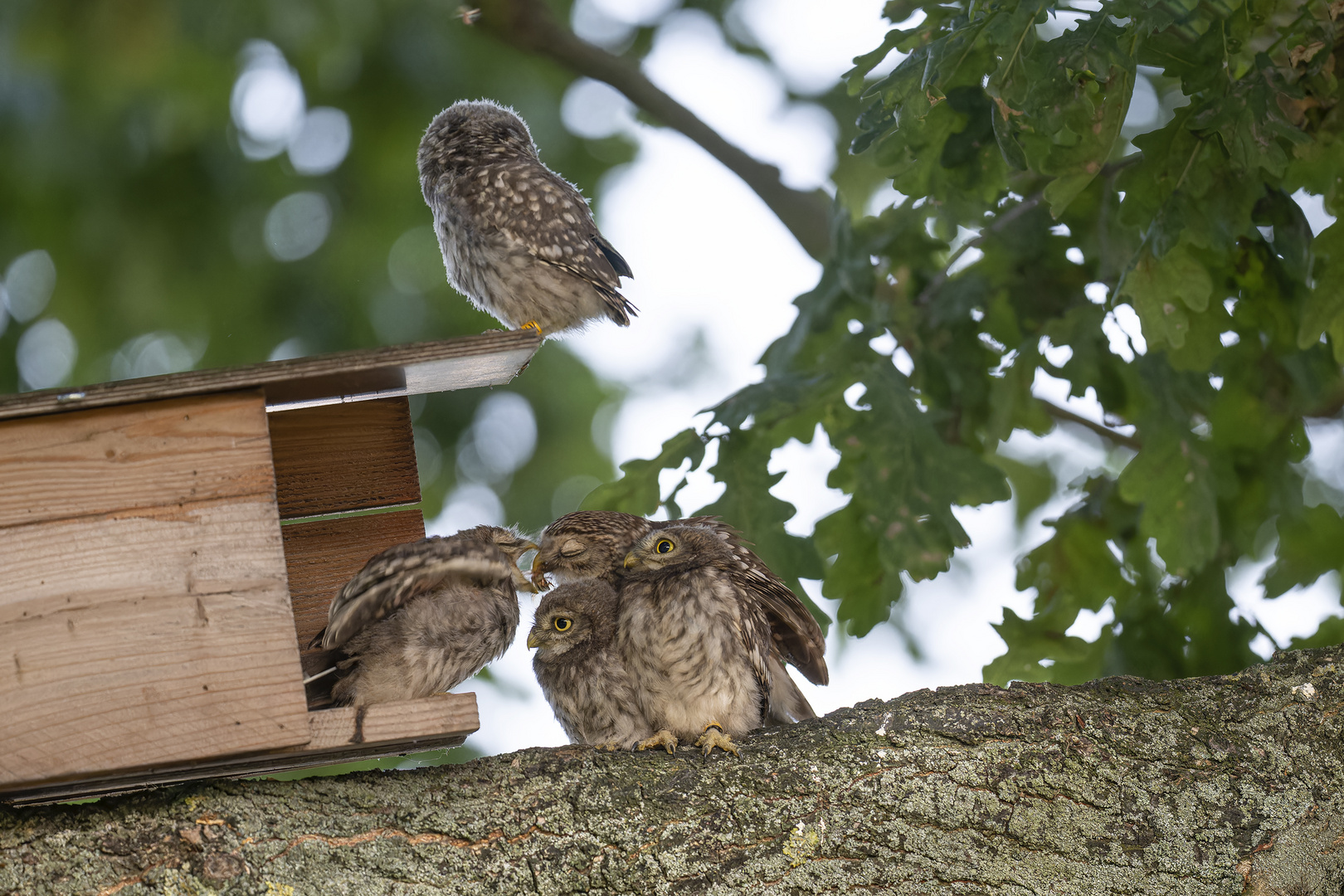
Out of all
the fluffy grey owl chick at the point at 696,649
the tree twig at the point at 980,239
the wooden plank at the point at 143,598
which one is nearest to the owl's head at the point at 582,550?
the fluffy grey owl chick at the point at 696,649

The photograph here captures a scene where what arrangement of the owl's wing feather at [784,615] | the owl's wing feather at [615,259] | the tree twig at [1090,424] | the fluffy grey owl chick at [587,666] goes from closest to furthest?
→ the fluffy grey owl chick at [587,666] < the owl's wing feather at [784,615] < the owl's wing feather at [615,259] < the tree twig at [1090,424]

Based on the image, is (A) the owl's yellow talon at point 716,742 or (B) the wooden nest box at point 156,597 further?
(A) the owl's yellow talon at point 716,742

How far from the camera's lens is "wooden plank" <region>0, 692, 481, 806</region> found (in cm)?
203

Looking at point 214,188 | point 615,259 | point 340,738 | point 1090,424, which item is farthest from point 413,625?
point 214,188

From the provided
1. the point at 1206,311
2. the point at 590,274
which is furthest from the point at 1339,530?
the point at 590,274

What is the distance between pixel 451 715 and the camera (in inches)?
81.3

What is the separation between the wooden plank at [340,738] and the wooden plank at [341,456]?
2.71ft

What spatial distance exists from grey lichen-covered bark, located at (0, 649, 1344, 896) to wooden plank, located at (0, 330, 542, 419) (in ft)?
2.31

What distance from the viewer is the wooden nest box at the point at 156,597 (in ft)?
6.41

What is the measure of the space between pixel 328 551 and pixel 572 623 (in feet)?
2.08

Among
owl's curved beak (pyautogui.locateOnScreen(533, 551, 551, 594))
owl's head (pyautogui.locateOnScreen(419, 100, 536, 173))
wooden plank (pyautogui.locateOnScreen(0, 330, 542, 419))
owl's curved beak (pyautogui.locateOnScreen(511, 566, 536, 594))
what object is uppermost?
owl's head (pyautogui.locateOnScreen(419, 100, 536, 173))

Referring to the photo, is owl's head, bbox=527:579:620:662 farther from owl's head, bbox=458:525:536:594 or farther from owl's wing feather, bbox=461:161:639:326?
owl's wing feather, bbox=461:161:639:326

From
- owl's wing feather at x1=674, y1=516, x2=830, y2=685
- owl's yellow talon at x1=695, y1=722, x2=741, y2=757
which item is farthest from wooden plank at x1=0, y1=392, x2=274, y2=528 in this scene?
owl's wing feather at x1=674, y1=516, x2=830, y2=685

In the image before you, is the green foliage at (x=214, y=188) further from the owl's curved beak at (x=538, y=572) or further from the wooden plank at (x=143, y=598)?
the wooden plank at (x=143, y=598)
